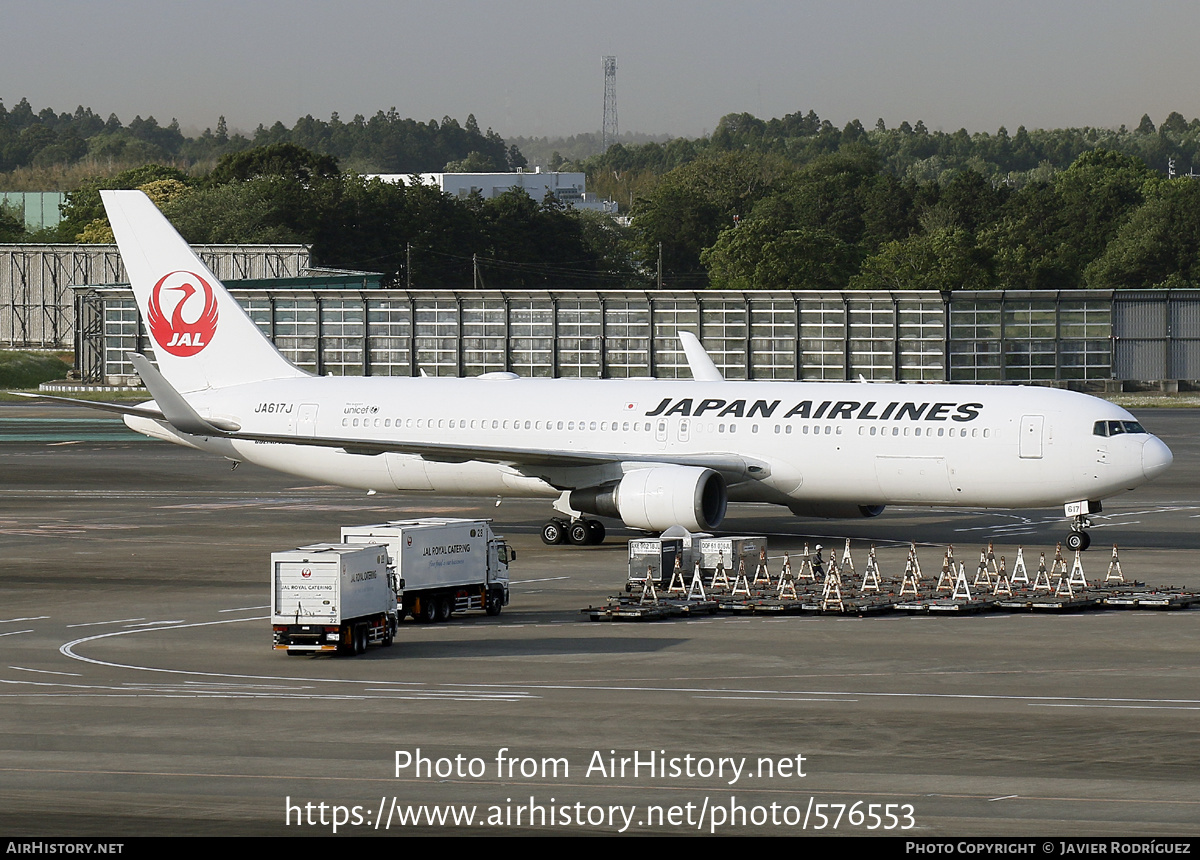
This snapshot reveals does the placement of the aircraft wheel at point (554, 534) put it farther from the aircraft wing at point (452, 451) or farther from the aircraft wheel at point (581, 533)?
the aircraft wing at point (452, 451)

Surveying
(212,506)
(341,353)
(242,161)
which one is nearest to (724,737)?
(212,506)

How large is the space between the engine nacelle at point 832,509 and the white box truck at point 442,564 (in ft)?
43.6

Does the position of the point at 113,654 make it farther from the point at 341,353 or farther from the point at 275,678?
the point at 341,353

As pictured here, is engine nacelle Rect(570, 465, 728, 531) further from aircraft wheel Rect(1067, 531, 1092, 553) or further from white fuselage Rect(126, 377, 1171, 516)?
aircraft wheel Rect(1067, 531, 1092, 553)

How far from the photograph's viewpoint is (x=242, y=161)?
199 meters

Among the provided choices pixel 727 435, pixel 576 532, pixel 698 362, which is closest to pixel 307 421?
pixel 576 532

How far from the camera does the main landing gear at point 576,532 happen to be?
46750 millimetres

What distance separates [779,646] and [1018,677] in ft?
16.0

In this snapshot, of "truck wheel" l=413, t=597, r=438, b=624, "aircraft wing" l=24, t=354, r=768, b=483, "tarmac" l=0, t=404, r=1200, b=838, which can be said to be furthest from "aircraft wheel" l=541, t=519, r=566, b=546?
"truck wheel" l=413, t=597, r=438, b=624

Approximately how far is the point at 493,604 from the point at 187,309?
876 inches

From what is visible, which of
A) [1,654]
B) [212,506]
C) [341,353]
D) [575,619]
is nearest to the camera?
[1,654]

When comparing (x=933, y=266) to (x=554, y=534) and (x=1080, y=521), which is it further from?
(x=1080, y=521)

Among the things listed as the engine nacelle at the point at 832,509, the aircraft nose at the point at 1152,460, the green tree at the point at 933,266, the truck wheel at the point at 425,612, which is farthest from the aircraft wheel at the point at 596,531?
the green tree at the point at 933,266

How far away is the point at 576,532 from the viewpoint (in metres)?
46.8
